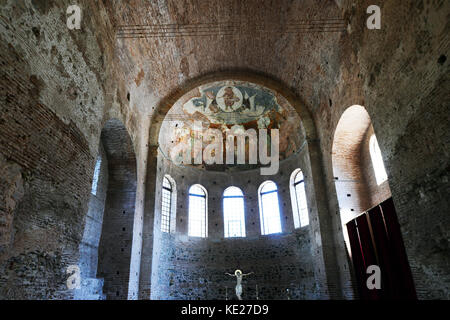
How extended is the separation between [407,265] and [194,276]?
917 centimetres

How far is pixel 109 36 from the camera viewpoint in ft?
27.6

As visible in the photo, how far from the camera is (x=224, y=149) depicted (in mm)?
16203

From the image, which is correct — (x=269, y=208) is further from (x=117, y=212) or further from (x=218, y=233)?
(x=117, y=212)

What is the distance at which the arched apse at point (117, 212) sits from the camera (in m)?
9.34

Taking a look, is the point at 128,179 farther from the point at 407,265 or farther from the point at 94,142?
the point at 407,265

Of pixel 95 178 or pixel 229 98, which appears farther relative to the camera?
pixel 229 98

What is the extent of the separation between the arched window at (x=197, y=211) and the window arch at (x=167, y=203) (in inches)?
43.9

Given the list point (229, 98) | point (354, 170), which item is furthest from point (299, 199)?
point (229, 98)

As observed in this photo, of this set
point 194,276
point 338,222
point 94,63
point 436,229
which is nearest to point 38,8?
point 94,63

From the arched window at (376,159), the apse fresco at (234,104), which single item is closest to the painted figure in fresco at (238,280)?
the arched window at (376,159)

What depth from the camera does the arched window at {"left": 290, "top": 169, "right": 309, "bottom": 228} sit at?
13.9 m

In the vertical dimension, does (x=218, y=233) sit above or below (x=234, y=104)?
below

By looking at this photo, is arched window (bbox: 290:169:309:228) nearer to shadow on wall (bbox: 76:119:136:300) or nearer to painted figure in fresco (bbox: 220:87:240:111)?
painted figure in fresco (bbox: 220:87:240:111)

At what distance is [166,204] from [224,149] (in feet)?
14.4
